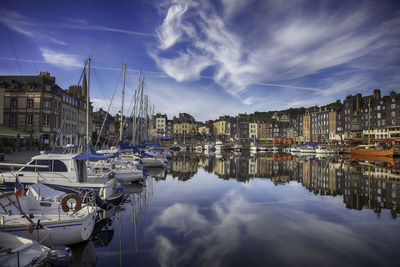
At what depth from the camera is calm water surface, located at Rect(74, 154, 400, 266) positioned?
26.8 feet

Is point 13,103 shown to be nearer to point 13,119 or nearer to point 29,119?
point 13,119

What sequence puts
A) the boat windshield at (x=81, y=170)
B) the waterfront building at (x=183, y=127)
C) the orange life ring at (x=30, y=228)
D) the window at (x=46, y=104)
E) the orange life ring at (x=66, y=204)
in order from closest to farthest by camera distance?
the orange life ring at (x=30, y=228)
the orange life ring at (x=66, y=204)
the boat windshield at (x=81, y=170)
the window at (x=46, y=104)
the waterfront building at (x=183, y=127)

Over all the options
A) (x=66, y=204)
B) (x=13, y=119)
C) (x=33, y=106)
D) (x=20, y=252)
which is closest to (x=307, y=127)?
(x=33, y=106)

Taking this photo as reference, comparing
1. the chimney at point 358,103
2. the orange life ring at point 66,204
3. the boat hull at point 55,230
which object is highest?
the chimney at point 358,103

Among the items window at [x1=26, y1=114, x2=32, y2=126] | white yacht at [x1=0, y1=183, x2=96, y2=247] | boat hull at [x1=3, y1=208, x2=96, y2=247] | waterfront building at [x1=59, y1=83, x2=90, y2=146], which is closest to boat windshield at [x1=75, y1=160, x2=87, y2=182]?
white yacht at [x1=0, y1=183, x2=96, y2=247]

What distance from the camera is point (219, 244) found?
30.3ft

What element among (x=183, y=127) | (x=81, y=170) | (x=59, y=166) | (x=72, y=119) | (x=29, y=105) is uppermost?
(x=183, y=127)

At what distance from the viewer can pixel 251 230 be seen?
1080 cm

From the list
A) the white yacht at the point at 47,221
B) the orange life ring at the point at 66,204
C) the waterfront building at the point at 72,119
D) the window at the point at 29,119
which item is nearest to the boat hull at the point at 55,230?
the white yacht at the point at 47,221

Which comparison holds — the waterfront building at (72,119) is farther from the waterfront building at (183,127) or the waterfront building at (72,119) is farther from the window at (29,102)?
the waterfront building at (183,127)

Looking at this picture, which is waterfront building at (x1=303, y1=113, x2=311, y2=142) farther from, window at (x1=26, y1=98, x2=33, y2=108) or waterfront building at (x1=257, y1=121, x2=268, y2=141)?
window at (x1=26, y1=98, x2=33, y2=108)

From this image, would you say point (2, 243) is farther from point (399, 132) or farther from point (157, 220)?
point (399, 132)

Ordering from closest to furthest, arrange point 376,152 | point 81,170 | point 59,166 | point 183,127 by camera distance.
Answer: point 59,166
point 81,170
point 376,152
point 183,127

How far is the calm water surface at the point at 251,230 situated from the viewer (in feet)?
26.8
